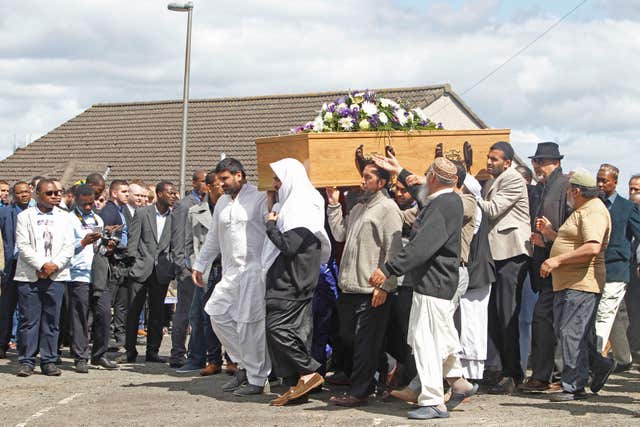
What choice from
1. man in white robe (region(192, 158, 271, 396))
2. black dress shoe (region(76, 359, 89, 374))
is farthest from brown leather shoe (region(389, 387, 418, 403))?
black dress shoe (region(76, 359, 89, 374))

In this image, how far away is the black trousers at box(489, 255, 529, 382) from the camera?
10156 millimetres

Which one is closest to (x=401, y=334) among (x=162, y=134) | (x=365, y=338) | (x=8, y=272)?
(x=365, y=338)

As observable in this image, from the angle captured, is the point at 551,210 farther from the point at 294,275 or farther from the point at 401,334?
the point at 294,275

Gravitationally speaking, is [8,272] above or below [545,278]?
below

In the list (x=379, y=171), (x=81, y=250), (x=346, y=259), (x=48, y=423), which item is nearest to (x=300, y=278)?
(x=346, y=259)

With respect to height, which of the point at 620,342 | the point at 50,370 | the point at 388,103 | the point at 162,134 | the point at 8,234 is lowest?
the point at 50,370

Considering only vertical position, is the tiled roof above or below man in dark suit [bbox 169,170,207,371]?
above

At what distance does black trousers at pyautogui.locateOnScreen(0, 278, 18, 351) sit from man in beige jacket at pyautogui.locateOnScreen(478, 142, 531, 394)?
6.15 meters

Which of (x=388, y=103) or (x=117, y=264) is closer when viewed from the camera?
(x=388, y=103)

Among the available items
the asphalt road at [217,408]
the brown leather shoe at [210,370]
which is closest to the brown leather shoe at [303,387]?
the asphalt road at [217,408]

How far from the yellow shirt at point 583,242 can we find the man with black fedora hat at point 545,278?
0.41 meters

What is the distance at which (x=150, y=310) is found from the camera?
13.0 metres

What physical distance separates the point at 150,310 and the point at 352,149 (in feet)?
14.0

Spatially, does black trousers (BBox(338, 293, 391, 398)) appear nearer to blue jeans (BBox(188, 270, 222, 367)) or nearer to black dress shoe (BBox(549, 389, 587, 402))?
black dress shoe (BBox(549, 389, 587, 402))
